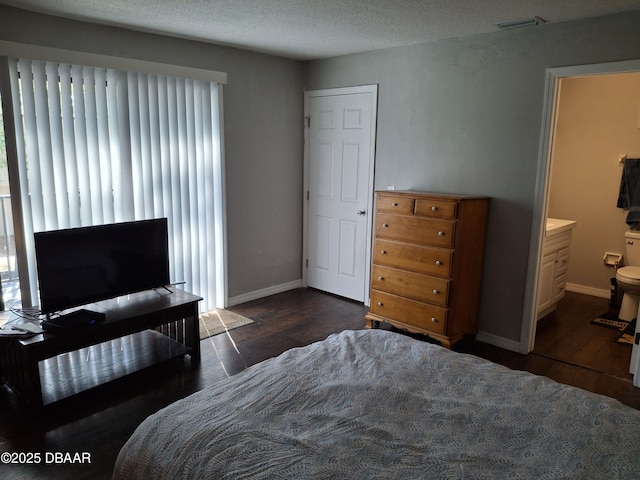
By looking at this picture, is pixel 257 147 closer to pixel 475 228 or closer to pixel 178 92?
pixel 178 92

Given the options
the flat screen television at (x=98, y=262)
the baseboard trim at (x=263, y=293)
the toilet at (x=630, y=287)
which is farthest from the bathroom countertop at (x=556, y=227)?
the flat screen television at (x=98, y=262)

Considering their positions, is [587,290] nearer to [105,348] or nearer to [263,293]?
[263,293]

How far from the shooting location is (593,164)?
5074mm

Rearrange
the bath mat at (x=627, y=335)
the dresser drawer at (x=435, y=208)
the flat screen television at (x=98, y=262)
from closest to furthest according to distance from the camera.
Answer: the flat screen television at (x=98, y=262), the dresser drawer at (x=435, y=208), the bath mat at (x=627, y=335)

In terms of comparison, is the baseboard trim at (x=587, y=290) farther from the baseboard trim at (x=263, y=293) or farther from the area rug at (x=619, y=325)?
the baseboard trim at (x=263, y=293)

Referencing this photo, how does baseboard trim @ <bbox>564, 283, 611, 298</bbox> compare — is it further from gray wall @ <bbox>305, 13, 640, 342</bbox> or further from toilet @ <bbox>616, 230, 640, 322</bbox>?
gray wall @ <bbox>305, 13, 640, 342</bbox>

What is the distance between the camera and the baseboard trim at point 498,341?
146 inches

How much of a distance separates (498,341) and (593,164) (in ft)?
8.57

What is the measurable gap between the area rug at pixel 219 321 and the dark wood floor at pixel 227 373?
94mm

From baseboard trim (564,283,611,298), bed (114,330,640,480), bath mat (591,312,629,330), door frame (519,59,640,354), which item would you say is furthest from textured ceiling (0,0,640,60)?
baseboard trim (564,283,611,298)

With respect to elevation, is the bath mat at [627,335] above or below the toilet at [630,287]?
below

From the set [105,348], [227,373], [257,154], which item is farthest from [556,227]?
[105,348]

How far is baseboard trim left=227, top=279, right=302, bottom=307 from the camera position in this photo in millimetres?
4723

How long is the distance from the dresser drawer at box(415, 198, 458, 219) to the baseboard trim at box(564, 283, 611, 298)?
9.16ft
